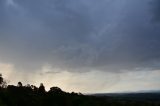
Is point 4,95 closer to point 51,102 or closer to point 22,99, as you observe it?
point 22,99

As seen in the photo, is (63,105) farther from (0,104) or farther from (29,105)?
(0,104)

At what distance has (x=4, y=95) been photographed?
627 ft

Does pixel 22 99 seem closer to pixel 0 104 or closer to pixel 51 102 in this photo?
pixel 51 102

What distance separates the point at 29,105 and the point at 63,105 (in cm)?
A: 2176

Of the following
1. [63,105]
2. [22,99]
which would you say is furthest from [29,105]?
[63,105]

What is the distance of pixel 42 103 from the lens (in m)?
194

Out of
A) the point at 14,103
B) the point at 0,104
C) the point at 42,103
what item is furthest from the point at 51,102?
the point at 0,104

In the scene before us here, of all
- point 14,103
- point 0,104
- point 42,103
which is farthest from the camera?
point 42,103

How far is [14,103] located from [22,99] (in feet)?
32.3

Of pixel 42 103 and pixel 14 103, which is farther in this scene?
pixel 42 103

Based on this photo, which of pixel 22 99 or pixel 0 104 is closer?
pixel 0 104

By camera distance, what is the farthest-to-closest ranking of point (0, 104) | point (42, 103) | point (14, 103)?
point (42, 103), point (14, 103), point (0, 104)

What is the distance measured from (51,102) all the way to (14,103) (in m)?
25.5

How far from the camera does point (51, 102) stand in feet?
654
